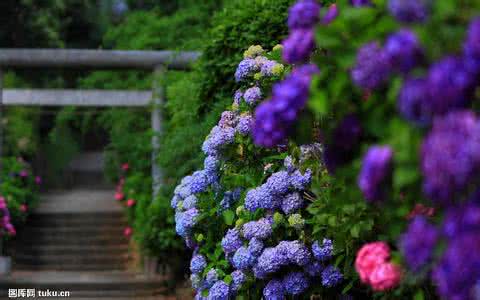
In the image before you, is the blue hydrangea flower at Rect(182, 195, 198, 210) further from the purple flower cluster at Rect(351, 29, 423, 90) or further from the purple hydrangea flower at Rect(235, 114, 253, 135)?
the purple flower cluster at Rect(351, 29, 423, 90)

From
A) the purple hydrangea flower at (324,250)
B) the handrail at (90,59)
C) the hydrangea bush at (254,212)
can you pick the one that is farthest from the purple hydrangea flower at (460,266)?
the handrail at (90,59)

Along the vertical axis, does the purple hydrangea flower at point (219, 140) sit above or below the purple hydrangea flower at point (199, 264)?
above

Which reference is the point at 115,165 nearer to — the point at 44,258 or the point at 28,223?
the point at 28,223

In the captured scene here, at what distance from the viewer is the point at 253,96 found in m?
4.24

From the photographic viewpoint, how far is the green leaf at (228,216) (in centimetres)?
427

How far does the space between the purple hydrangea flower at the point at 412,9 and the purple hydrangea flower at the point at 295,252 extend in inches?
84.3

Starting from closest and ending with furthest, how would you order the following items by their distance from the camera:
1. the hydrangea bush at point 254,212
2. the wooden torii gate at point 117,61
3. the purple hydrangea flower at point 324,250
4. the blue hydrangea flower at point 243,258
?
the purple hydrangea flower at point 324,250, the hydrangea bush at point 254,212, the blue hydrangea flower at point 243,258, the wooden torii gate at point 117,61

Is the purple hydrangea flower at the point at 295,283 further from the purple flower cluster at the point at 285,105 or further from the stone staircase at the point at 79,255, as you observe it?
the stone staircase at the point at 79,255

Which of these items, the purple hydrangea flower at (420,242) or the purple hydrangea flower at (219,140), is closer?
the purple hydrangea flower at (420,242)

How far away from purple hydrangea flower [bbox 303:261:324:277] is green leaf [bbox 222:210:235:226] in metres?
0.58

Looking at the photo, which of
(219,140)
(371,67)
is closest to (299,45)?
(371,67)

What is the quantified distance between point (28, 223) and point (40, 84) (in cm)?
435

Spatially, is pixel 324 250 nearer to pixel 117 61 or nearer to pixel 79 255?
pixel 117 61

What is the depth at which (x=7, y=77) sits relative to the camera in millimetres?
13812
